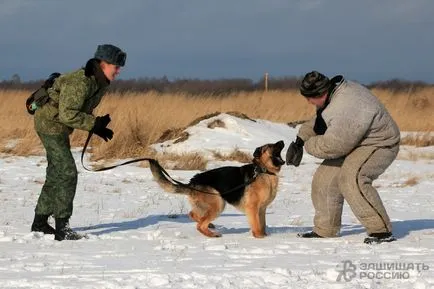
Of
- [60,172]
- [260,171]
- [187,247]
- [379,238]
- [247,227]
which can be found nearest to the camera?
[187,247]

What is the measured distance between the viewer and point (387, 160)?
6.99m

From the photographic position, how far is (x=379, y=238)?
6.83 m

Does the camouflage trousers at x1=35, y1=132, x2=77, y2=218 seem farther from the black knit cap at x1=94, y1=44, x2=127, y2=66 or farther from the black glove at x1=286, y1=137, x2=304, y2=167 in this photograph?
the black glove at x1=286, y1=137, x2=304, y2=167

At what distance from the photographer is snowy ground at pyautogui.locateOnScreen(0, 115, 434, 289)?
505 centimetres

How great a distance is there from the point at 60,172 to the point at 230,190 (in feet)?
5.16

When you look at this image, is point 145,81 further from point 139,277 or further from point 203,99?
point 139,277

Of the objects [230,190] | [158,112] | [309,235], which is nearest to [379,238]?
[309,235]

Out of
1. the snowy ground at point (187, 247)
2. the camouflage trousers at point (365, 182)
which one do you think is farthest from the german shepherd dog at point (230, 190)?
the camouflage trousers at point (365, 182)

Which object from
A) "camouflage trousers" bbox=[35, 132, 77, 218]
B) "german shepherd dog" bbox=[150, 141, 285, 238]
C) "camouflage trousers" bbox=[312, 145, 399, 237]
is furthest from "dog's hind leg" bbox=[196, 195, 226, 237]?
"camouflage trousers" bbox=[35, 132, 77, 218]

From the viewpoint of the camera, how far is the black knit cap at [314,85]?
686cm

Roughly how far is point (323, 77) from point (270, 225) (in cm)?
211

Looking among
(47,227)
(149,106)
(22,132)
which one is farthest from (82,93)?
(149,106)

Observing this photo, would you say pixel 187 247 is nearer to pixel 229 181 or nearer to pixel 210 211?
pixel 210 211

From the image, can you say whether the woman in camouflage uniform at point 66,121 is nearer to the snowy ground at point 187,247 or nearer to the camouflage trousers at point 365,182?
the snowy ground at point 187,247
